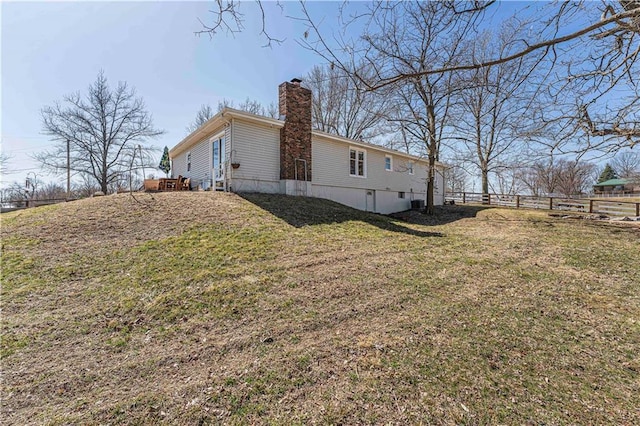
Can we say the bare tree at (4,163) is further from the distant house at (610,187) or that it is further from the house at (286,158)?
the distant house at (610,187)

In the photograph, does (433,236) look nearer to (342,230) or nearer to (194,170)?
(342,230)

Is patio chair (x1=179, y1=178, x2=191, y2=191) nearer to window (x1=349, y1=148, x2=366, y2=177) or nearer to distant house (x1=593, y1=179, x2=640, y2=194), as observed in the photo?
window (x1=349, y1=148, x2=366, y2=177)

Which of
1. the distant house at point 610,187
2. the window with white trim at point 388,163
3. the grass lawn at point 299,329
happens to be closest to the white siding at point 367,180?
the window with white trim at point 388,163

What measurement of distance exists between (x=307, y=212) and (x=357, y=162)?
6.75 metres

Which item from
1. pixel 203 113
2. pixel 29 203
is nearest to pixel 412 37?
pixel 29 203

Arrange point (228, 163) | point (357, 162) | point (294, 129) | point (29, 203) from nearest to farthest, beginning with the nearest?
point (228, 163) → point (294, 129) → point (357, 162) → point (29, 203)

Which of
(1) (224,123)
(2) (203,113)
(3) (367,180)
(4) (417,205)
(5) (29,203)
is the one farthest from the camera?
(2) (203,113)

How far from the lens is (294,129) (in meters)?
11.9

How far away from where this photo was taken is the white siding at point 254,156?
10625 millimetres

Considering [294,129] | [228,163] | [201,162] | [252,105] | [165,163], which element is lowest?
[228,163]

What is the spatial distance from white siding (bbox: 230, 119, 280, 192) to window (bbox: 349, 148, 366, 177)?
475cm

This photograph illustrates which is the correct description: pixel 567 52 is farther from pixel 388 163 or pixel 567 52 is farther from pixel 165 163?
pixel 165 163

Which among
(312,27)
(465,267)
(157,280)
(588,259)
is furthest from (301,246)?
(588,259)

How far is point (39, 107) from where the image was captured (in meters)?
21.2
